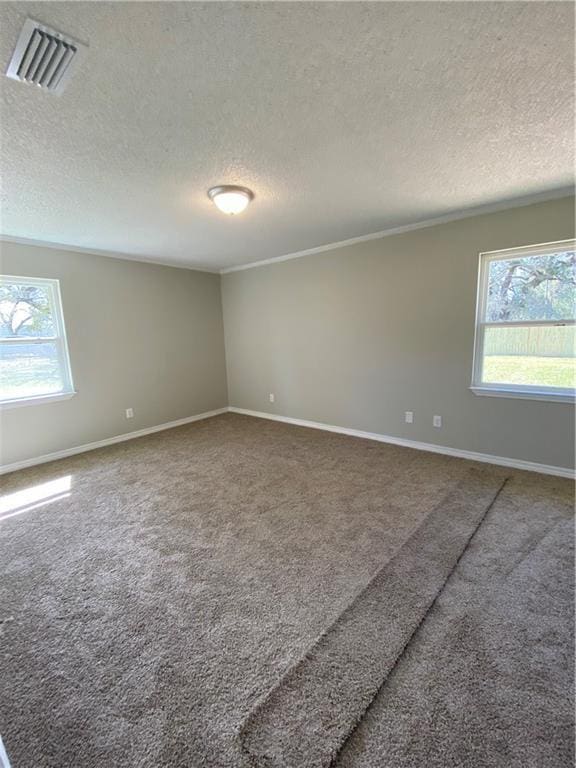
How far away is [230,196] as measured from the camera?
7.86ft

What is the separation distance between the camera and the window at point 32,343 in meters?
3.46

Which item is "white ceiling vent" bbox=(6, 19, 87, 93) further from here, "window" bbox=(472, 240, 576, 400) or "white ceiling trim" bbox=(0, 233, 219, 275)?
"window" bbox=(472, 240, 576, 400)

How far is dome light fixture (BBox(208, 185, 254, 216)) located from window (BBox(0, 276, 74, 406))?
2.48m

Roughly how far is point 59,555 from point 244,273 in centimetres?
423

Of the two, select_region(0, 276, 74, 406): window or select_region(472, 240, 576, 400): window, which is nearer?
select_region(472, 240, 576, 400): window

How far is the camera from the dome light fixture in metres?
2.38

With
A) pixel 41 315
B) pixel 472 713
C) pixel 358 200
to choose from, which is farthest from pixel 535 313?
pixel 41 315

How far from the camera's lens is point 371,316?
3930 millimetres

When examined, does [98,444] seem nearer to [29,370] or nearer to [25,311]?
[29,370]

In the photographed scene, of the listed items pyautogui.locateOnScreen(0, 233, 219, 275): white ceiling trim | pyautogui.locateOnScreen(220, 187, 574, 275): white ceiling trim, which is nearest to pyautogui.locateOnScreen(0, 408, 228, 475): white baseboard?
pyautogui.locateOnScreen(0, 233, 219, 275): white ceiling trim

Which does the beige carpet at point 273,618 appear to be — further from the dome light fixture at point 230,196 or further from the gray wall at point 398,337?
the dome light fixture at point 230,196

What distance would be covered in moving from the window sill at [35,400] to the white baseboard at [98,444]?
0.60m

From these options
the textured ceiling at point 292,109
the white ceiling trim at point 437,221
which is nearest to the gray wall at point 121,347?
the textured ceiling at point 292,109

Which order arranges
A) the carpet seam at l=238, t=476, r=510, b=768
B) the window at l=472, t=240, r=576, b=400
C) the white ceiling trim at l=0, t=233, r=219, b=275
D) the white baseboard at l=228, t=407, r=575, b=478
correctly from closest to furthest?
1. the carpet seam at l=238, t=476, r=510, b=768
2. the window at l=472, t=240, r=576, b=400
3. the white baseboard at l=228, t=407, r=575, b=478
4. the white ceiling trim at l=0, t=233, r=219, b=275
